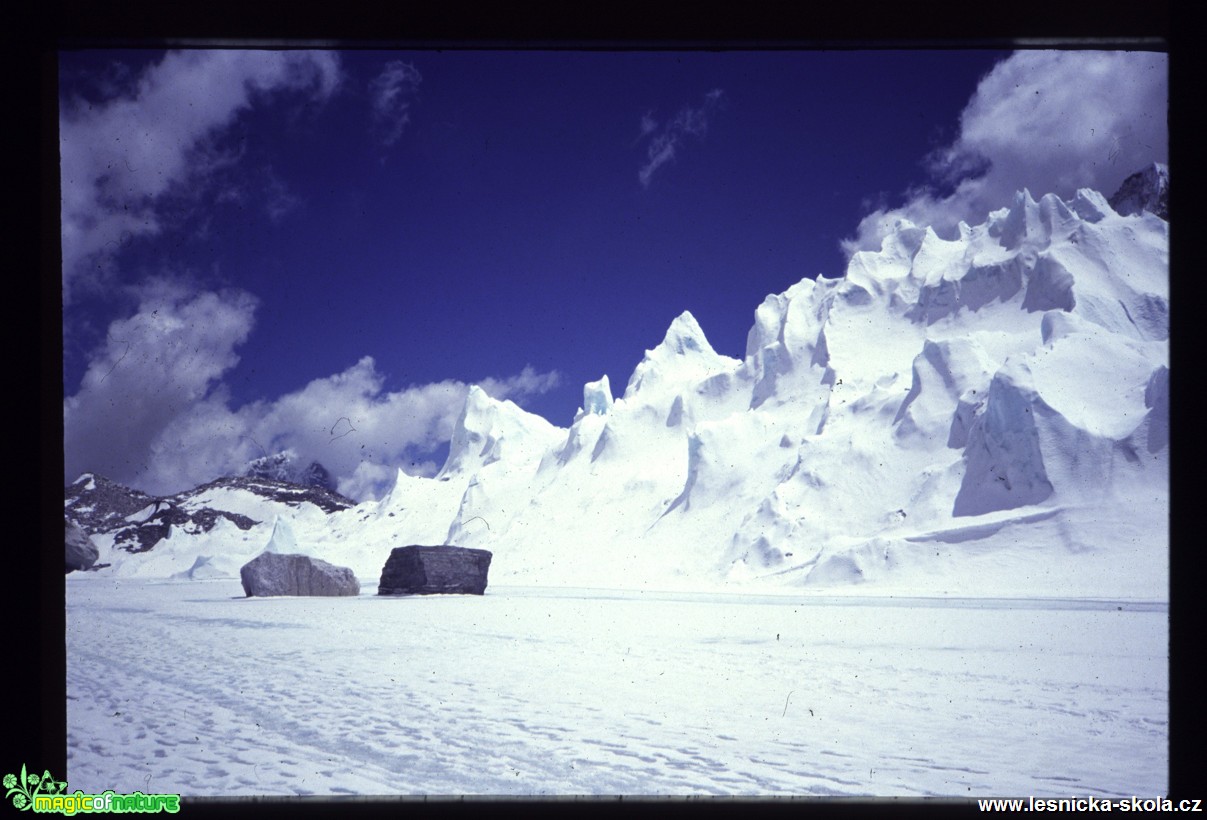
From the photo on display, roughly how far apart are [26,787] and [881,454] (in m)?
14.3

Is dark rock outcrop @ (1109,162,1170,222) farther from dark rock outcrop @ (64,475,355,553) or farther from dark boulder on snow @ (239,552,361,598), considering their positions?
dark boulder on snow @ (239,552,361,598)

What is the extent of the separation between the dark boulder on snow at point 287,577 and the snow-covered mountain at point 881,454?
1.92 metres

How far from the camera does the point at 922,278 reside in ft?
56.1

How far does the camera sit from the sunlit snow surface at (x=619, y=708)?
10.7 ft

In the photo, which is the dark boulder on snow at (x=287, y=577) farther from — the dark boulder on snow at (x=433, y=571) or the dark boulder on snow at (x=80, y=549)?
the dark boulder on snow at (x=80, y=549)

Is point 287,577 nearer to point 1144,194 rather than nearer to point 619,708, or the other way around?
point 619,708

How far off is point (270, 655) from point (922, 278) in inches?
627

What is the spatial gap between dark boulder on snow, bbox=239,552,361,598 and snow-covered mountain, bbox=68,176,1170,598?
192cm

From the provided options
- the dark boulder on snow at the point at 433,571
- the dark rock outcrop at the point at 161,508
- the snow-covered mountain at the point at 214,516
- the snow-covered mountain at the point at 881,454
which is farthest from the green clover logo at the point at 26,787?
the snow-covered mountain at the point at 214,516

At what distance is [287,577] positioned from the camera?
10.5 m

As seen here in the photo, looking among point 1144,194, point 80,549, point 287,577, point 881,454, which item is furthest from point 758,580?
point 80,549

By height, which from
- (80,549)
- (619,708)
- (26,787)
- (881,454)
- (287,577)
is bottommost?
(287,577)

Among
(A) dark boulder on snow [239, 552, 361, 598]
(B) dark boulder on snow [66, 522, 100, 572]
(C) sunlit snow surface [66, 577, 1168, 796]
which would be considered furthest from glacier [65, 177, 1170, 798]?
(A) dark boulder on snow [239, 552, 361, 598]

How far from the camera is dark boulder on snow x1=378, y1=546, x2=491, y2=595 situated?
10.6m
